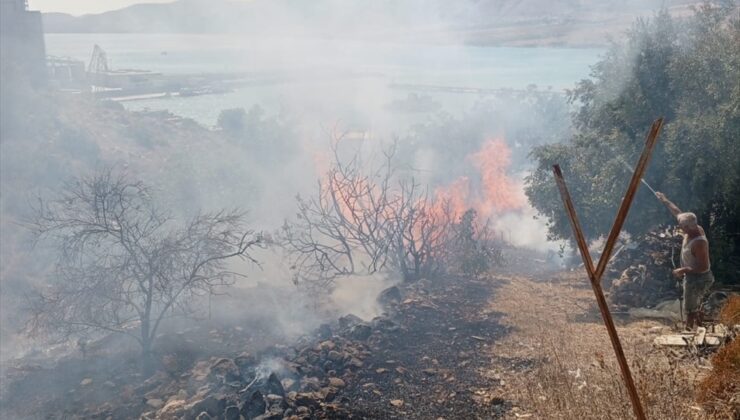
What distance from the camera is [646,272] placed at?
37.8 ft

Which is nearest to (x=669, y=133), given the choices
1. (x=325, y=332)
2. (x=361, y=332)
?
(x=361, y=332)

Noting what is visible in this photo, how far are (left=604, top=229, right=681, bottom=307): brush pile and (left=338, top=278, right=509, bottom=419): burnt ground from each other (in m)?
2.24

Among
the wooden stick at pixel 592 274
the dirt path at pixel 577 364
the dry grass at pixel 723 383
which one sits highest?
the wooden stick at pixel 592 274

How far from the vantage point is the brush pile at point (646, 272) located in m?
11.0

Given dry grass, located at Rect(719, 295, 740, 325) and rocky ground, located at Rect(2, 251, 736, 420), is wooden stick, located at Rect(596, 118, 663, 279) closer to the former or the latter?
rocky ground, located at Rect(2, 251, 736, 420)

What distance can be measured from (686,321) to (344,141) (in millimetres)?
24472

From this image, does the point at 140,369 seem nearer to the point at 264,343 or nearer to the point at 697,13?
the point at 264,343

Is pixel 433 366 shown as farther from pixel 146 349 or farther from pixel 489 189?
pixel 489 189

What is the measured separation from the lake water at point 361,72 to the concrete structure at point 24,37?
7.75 m

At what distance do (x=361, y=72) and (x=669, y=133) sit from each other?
140 feet

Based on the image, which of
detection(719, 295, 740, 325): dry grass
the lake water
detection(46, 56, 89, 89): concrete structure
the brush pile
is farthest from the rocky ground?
detection(46, 56, 89, 89): concrete structure

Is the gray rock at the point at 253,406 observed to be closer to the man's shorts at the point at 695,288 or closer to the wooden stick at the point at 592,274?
the wooden stick at the point at 592,274

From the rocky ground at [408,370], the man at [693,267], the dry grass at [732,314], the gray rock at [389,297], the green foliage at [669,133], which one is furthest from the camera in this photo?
the gray rock at [389,297]

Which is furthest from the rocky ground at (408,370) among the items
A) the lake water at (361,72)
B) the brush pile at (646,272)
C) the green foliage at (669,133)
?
the lake water at (361,72)
